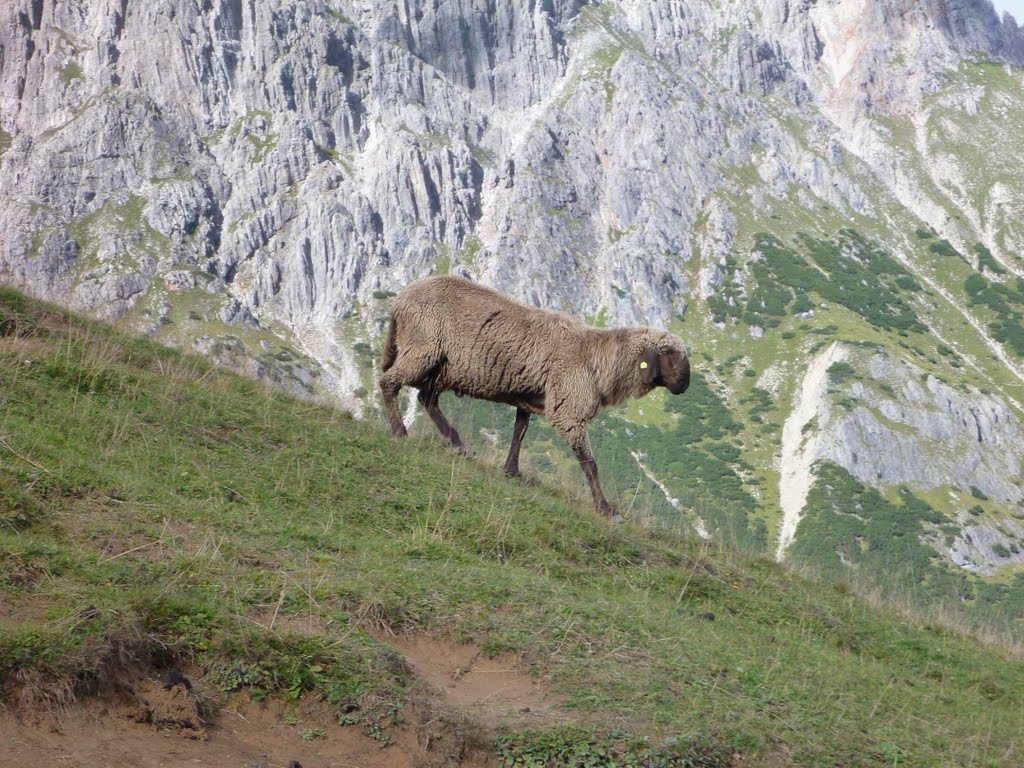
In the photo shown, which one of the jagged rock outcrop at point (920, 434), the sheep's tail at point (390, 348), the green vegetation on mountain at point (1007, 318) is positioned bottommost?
the sheep's tail at point (390, 348)

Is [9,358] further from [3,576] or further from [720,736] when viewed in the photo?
[720,736]

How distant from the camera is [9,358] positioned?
429 inches

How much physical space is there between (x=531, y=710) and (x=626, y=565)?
425 centimetres

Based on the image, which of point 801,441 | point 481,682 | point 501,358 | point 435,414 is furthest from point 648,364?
point 801,441

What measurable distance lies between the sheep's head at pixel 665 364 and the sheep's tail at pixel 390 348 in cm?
393

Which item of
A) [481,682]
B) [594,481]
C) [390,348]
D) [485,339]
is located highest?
[485,339]

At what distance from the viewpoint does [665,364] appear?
1496 cm

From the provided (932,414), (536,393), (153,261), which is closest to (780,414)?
(932,414)

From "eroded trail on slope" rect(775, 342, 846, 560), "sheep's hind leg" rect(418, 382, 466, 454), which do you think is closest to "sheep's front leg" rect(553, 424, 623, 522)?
"sheep's hind leg" rect(418, 382, 466, 454)

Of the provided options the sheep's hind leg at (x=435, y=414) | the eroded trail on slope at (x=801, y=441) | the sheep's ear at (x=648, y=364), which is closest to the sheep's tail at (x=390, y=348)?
the sheep's hind leg at (x=435, y=414)

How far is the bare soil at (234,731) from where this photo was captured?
5.20 metres

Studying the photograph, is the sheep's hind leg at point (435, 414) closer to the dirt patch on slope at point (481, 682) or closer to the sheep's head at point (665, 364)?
the sheep's head at point (665, 364)

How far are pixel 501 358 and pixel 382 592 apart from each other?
23.0 ft

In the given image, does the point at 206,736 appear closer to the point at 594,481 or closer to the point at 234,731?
the point at 234,731
